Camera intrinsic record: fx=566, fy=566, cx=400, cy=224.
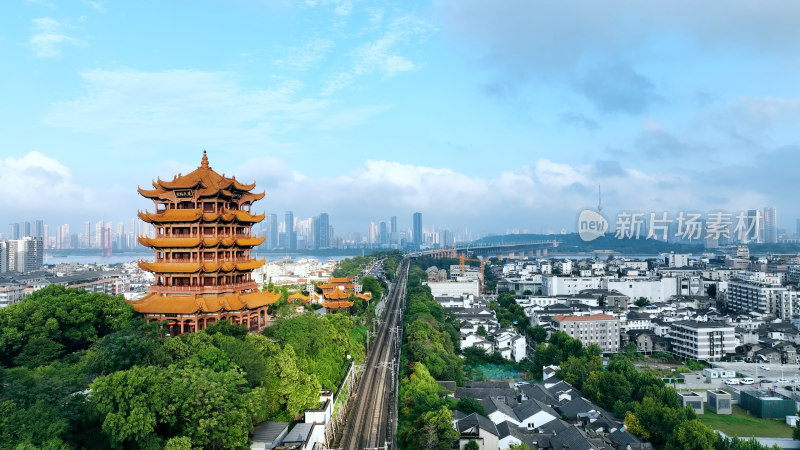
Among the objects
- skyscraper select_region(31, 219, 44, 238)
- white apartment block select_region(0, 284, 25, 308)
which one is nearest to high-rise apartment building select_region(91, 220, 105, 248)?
skyscraper select_region(31, 219, 44, 238)

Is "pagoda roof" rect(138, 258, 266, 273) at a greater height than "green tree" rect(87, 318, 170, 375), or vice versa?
"pagoda roof" rect(138, 258, 266, 273)

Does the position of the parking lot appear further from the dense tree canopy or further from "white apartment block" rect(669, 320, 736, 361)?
the dense tree canopy

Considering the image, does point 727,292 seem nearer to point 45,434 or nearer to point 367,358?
point 367,358

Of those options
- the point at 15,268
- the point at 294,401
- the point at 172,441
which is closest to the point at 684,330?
the point at 294,401

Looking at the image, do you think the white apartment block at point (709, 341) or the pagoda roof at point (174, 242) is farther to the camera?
the white apartment block at point (709, 341)

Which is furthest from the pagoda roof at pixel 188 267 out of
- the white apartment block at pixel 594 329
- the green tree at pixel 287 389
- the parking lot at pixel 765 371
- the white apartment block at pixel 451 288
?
the white apartment block at pixel 451 288

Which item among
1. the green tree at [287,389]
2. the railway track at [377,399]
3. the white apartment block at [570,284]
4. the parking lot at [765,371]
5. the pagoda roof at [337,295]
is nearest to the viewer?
the green tree at [287,389]

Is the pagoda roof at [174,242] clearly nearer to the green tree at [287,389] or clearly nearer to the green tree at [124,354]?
the green tree at [287,389]

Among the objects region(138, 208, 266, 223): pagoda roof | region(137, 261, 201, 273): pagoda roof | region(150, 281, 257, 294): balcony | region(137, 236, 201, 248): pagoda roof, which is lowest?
region(150, 281, 257, 294): balcony

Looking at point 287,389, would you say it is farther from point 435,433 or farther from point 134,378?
point 134,378
